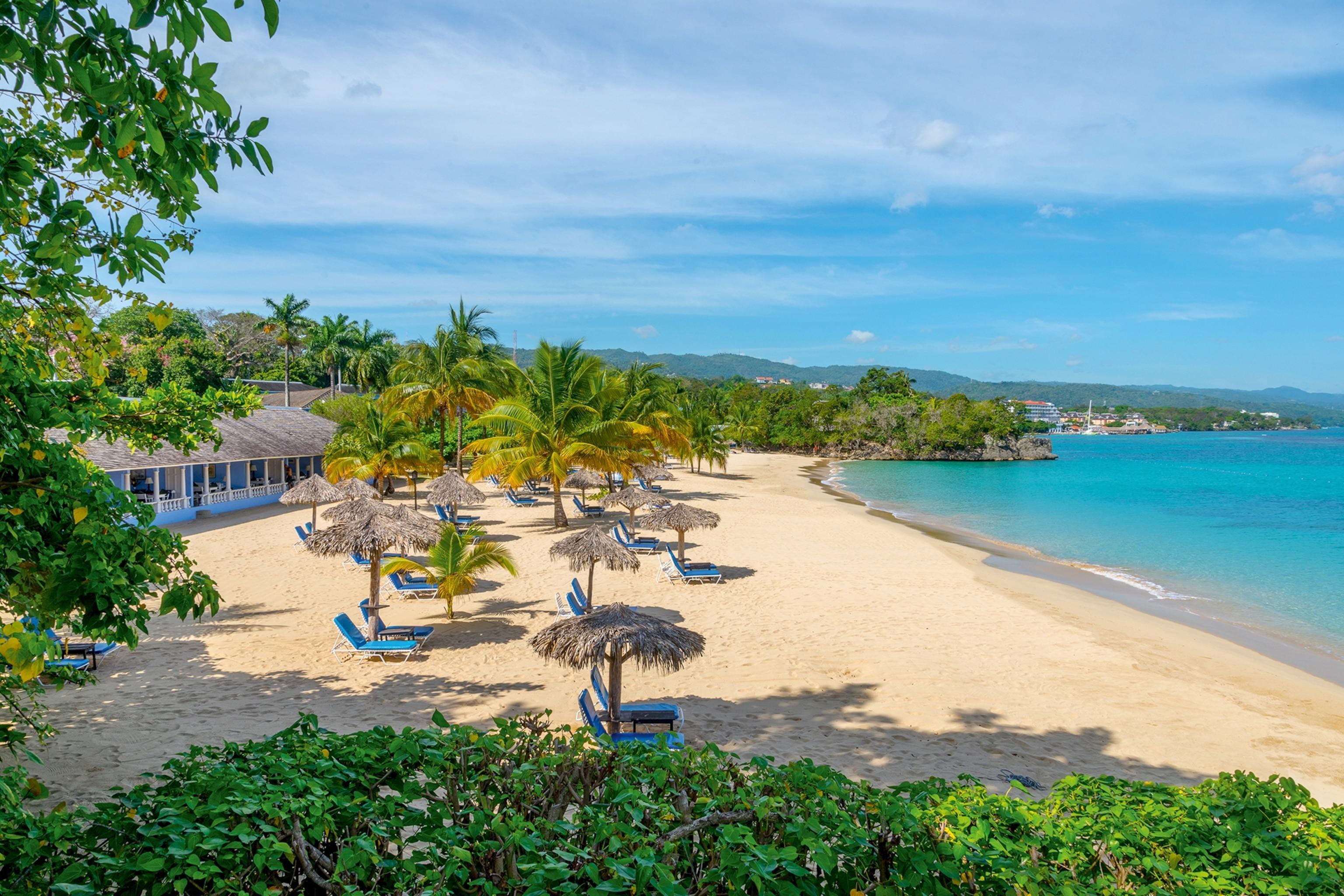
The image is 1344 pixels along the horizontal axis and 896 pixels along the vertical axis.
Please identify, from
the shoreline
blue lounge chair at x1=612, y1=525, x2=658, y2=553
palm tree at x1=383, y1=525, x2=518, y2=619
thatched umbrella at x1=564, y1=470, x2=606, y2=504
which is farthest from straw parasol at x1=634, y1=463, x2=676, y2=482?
palm tree at x1=383, y1=525, x2=518, y2=619

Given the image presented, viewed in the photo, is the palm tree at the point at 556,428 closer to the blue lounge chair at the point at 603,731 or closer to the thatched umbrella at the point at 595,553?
the thatched umbrella at the point at 595,553

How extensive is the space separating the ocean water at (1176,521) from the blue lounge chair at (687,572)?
35.6ft

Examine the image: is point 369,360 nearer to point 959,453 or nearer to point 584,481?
point 584,481

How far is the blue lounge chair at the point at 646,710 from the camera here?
7340 mm

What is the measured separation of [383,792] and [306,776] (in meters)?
0.80

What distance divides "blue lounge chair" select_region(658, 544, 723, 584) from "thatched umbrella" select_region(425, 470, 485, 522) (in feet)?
23.8

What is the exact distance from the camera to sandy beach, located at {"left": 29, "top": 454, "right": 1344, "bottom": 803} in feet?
24.0

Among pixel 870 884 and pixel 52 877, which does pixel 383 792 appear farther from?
pixel 870 884

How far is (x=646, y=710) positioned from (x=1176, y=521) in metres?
33.2

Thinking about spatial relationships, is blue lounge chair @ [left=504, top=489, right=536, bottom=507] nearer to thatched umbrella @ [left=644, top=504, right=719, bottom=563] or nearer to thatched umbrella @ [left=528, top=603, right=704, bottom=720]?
thatched umbrella @ [left=644, top=504, right=719, bottom=563]

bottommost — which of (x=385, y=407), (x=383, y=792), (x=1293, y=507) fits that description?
(x=1293, y=507)

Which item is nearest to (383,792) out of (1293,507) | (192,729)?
(192,729)

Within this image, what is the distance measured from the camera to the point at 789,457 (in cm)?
6812

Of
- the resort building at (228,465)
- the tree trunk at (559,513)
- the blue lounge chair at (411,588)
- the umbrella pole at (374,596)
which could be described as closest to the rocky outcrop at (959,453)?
the resort building at (228,465)
